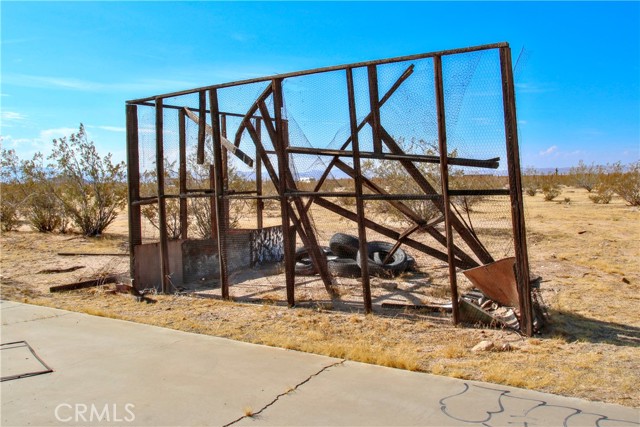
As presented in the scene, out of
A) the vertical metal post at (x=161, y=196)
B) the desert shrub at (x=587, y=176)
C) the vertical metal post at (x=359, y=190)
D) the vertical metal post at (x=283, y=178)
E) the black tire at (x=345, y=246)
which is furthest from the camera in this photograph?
the desert shrub at (x=587, y=176)

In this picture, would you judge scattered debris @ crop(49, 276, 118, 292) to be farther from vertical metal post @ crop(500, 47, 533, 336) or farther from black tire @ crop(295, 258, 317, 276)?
vertical metal post @ crop(500, 47, 533, 336)

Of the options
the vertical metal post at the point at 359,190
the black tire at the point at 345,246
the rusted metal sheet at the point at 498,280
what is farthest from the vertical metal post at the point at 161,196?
the rusted metal sheet at the point at 498,280

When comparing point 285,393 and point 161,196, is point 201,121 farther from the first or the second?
point 285,393

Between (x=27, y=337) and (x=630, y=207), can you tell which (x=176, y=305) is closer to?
(x=27, y=337)

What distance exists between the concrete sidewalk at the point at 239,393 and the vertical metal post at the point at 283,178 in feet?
6.75

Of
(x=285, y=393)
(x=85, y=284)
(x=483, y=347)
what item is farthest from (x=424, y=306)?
(x=85, y=284)

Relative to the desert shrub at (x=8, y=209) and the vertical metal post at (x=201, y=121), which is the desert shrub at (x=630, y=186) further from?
the desert shrub at (x=8, y=209)

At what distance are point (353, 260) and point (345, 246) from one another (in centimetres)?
57

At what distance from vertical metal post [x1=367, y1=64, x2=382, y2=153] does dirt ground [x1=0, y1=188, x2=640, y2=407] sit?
7.75 feet

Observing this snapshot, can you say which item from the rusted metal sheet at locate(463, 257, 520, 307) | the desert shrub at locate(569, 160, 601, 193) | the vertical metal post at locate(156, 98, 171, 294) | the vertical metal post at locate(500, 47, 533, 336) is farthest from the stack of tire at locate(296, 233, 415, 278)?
the desert shrub at locate(569, 160, 601, 193)

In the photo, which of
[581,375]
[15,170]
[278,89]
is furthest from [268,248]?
[15,170]

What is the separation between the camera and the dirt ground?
5.03 meters

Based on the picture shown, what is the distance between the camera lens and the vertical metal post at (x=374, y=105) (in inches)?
278

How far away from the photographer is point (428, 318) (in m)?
7.05
